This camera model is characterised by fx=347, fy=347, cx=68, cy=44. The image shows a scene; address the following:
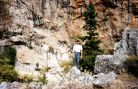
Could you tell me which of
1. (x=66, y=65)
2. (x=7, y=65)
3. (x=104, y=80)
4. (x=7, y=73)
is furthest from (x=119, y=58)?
(x=66, y=65)

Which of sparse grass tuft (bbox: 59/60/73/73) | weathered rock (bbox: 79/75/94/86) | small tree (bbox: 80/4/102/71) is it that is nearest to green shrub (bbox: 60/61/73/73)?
sparse grass tuft (bbox: 59/60/73/73)

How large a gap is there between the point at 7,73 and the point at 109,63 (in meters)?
8.48

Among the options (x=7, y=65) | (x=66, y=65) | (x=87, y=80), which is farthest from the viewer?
(x=66, y=65)

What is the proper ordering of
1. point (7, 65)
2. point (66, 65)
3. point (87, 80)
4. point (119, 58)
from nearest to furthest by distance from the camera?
point (87, 80), point (119, 58), point (7, 65), point (66, 65)

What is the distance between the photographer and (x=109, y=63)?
648 inches

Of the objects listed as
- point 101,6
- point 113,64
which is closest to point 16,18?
point 101,6

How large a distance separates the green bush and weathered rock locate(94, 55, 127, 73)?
7.37m

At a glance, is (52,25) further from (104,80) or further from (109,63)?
(104,80)

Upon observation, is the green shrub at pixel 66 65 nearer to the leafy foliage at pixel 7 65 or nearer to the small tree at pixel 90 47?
the small tree at pixel 90 47

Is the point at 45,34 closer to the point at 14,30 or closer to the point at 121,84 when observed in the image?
the point at 14,30

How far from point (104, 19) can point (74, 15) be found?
2.47m

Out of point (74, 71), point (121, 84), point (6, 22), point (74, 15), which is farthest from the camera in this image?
point (74, 15)

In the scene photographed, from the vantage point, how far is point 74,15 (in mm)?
28516

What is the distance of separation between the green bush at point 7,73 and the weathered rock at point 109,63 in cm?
737
